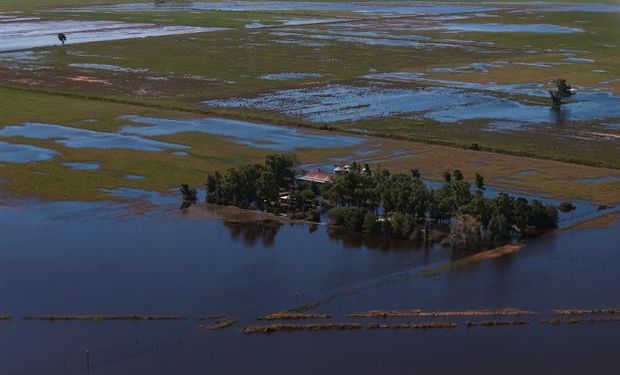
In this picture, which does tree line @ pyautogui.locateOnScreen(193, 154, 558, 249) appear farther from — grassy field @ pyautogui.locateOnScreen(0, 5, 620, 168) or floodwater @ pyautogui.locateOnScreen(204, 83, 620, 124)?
floodwater @ pyautogui.locateOnScreen(204, 83, 620, 124)

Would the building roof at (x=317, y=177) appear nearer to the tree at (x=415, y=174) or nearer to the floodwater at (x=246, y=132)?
the tree at (x=415, y=174)

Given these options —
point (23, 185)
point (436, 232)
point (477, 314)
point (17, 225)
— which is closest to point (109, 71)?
point (23, 185)

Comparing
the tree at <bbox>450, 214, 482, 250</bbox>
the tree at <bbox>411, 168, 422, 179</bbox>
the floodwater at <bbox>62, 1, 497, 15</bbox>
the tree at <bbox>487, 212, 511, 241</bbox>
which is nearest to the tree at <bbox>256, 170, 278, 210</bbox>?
the tree at <bbox>411, 168, 422, 179</bbox>

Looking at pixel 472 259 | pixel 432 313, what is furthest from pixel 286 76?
pixel 432 313

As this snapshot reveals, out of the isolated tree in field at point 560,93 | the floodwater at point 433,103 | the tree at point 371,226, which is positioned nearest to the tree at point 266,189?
the tree at point 371,226

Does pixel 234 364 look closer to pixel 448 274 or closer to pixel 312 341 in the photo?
pixel 312 341
